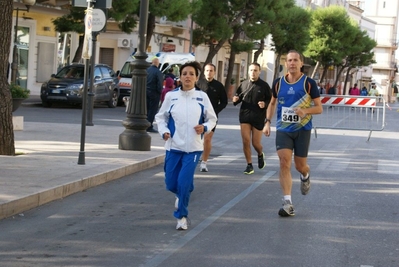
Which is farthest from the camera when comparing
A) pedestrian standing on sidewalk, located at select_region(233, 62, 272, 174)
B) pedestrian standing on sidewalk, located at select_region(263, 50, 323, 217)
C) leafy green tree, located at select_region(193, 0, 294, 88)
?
leafy green tree, located at select_region(193, 0, 294, 88)

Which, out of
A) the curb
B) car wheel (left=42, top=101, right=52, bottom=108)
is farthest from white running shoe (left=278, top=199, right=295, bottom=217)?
car wheel (left=42, top=101, right=52, bottom=108)

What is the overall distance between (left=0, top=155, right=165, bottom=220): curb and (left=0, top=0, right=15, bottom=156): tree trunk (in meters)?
2.00

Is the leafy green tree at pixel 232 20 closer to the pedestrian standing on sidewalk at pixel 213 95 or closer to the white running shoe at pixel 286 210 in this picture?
the pedestrian standing on sidewalk at pixel 213 95

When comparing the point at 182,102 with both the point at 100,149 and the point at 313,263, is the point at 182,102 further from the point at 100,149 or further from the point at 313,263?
the point at 100,149

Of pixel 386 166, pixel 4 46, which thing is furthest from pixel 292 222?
pixel 386 166

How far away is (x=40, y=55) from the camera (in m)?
40.5

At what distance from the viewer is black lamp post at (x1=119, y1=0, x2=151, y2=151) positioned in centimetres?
1576

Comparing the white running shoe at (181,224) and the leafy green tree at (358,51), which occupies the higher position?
the leafy green tree at (358,51)

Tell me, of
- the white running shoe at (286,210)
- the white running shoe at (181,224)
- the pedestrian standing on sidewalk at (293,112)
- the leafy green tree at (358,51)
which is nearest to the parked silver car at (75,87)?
the pedestrian standing on sidewalk at (293,112)

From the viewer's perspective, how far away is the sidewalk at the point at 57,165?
985cm

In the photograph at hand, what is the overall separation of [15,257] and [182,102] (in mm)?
2561

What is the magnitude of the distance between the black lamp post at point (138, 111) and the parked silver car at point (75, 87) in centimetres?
1447

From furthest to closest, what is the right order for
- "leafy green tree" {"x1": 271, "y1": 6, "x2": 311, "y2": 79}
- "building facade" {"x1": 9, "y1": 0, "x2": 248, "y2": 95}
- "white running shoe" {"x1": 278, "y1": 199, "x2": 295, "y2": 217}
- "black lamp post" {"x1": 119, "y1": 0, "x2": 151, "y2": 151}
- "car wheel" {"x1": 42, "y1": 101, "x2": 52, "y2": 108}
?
"leafy green tree" {"x1": 271, "y1": 6, "x2": 311, "y2": 79} < "building facade" {"x1": 9, "y1": 0, "x2": 248, "y2": 95} < "car wheel" {"x1": 42, "y1": 101, "x2": 52, "y2": 108} < "black lamp post" {"x1": 119, "y1": 0, "x2": 151, "y2": 151} < "white running shoe" {"x1": 278, "y1": 199, "x2": 295, "y2": 217}

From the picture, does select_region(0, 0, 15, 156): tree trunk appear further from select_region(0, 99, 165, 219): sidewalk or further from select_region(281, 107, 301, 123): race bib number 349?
select_region(281, 107, 301, 123): race bib number 349
